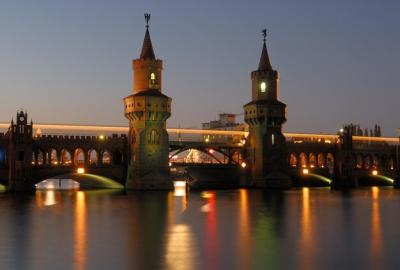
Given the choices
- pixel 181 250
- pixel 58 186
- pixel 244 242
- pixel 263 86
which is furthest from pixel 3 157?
pixel 181 250

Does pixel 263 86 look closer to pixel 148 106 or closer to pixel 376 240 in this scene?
pixel 148 106

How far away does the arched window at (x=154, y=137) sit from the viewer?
84.1 m

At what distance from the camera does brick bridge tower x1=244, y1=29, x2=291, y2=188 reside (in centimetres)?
9656

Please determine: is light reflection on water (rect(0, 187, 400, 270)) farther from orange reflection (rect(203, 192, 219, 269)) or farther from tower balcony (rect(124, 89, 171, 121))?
tower balcony (rect(124, 89, 171, 121))

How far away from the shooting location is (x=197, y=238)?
104ft

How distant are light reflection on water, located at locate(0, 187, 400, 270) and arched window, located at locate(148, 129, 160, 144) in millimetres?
33963

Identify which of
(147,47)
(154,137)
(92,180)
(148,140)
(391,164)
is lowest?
(92,180)

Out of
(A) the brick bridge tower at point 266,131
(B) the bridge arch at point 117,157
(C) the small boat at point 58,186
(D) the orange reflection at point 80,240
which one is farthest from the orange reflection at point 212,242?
(C) the small boat at point 58,186

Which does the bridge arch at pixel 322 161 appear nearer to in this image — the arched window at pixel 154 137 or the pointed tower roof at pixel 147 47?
the arched window at pixel 154 137

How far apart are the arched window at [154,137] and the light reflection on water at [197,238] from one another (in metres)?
34.0

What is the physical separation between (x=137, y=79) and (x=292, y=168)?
34036 mm

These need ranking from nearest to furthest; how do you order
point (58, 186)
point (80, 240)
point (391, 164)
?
point (80, 240), point (58, 186), point (391, 164)

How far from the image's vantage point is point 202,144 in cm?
10081

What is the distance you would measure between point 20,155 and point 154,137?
19546mm
